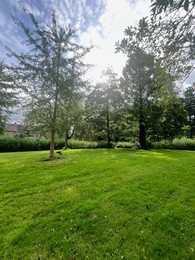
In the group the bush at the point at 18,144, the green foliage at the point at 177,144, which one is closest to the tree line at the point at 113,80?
the green foliage at the point at 177,144

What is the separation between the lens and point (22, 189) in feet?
15.6

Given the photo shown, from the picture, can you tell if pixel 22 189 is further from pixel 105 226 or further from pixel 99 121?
pixel 99 121

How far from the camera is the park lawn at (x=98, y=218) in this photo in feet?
7.97

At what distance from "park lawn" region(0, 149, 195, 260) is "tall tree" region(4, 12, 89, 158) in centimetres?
557

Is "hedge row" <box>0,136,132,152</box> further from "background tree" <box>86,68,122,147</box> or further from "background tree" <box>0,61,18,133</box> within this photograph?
"background tree" <box>0,61,18,133</box>

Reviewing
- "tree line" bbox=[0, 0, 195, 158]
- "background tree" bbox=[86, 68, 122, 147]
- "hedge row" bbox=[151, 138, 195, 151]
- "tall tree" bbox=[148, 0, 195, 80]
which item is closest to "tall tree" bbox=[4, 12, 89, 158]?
"tree line" bbox=[0, 0, 195, 158]

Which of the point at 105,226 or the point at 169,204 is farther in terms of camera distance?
the point at 169,204

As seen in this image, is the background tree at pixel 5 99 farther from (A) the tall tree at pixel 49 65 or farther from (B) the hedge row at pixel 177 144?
(B) the hedge row at pixel 177 144

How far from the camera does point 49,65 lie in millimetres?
9023

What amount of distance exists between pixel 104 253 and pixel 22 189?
3.49 meters

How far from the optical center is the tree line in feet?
11.2

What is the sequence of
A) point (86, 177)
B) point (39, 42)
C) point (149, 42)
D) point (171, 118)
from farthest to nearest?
point (171, 118), point (39, 42), point (86, 177), point (149, 42)

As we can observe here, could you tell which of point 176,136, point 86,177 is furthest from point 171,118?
point 86,177

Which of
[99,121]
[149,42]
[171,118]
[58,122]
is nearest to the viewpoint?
[149,42]
